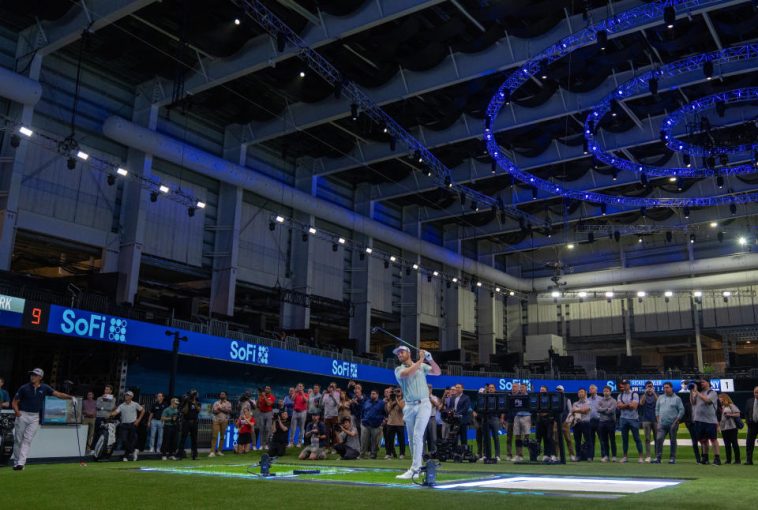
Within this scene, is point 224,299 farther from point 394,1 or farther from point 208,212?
point 394,1

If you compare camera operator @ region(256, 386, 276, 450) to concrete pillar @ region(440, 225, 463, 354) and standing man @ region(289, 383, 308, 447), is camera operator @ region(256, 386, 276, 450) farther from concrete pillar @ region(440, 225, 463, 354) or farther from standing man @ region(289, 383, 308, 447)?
concrete pillar @ region(440, 225, 463, 354)

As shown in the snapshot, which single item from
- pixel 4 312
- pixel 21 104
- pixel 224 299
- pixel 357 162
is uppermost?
pixel 357 162

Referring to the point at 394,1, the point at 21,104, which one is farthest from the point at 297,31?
the point at 21,104

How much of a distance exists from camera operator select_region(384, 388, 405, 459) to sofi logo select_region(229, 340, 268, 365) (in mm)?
10103

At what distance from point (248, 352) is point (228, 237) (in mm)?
6735

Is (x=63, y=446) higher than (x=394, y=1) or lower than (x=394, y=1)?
lower

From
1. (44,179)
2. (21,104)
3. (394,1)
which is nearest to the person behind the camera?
Result: (394,1)

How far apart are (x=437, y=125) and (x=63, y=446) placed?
19.0 meters

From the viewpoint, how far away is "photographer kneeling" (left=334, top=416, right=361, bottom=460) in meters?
13.7

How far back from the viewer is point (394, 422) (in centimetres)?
1380

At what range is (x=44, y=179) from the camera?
22531 millimetres

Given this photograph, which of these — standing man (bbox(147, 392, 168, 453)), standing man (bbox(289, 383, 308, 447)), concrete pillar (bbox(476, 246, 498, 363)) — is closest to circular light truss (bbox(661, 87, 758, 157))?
standing man (bbox(289, 383, 308, 447))

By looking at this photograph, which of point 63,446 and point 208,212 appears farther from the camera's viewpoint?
point 208,212

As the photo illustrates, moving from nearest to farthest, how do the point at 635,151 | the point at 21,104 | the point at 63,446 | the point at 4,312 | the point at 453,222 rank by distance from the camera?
the point at 63,446 < the point at 4,312 < the point at 21,104 < the point at 635,151 < the point at 453,222
